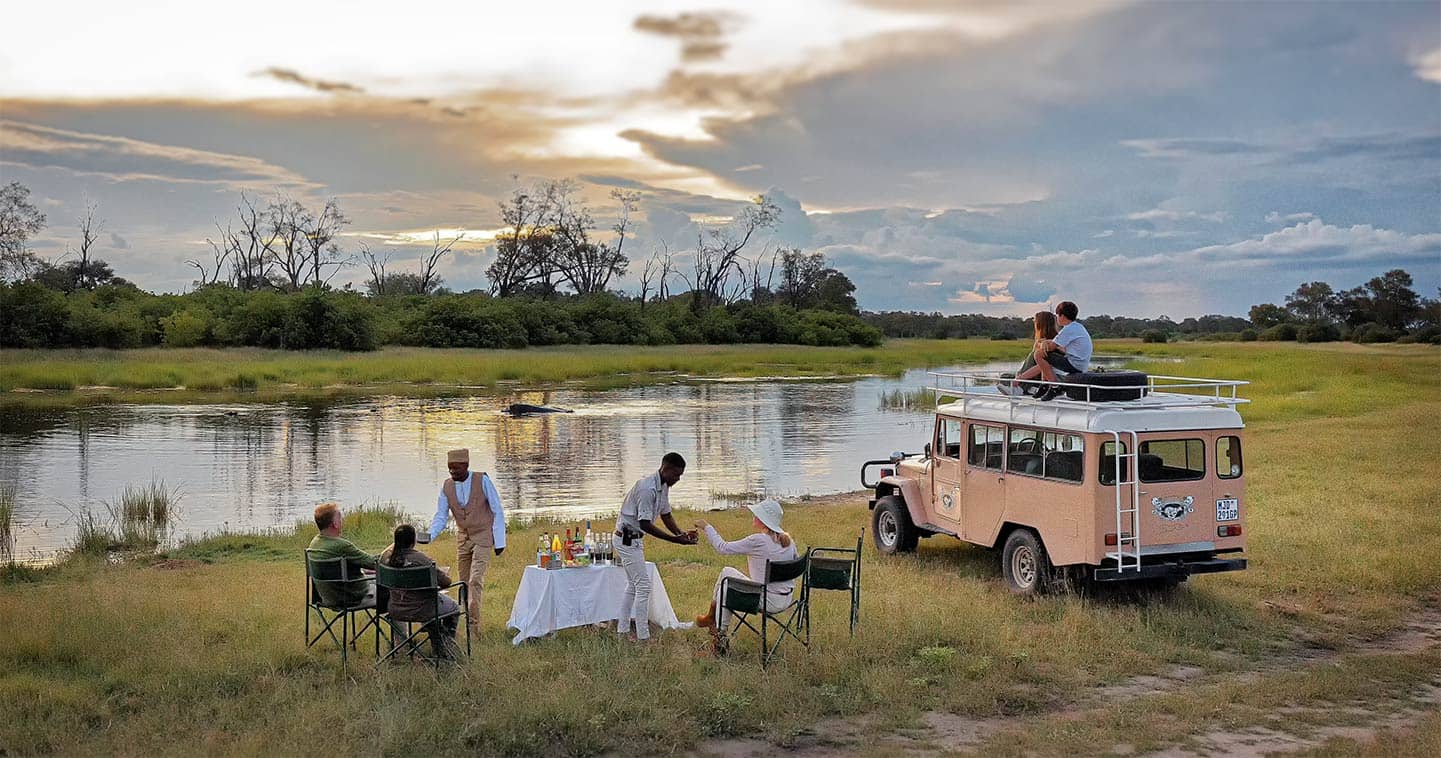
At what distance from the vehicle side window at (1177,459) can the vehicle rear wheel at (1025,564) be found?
137 cm

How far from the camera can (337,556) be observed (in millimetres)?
8719

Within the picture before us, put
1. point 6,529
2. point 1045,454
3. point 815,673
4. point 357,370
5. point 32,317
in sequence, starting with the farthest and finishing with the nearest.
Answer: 1. point 357,370
2. point 32,317
3. point 6,529
4. point 1045,454
5. point 815,673

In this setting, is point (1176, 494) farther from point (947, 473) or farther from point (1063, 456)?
point (947, 473)

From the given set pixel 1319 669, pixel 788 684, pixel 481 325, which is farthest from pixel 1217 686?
pixel 481 325

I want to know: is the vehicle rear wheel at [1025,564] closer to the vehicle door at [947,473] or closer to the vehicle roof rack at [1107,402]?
the vehicle door at [947,473]

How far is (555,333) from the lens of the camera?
84000 millimetres

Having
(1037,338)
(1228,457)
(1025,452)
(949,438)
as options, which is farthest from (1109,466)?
(949,438)

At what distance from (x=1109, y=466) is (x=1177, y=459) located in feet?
2.88

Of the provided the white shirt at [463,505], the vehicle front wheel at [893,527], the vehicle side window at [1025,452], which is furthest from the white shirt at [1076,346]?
the white shirt at [463,505]

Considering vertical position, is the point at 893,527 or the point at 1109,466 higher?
the point at 1109,466

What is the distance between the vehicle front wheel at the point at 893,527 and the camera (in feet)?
44.6

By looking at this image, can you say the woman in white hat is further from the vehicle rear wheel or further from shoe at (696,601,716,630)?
the vehicle rear wheel

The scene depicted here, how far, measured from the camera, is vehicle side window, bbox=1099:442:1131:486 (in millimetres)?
10336

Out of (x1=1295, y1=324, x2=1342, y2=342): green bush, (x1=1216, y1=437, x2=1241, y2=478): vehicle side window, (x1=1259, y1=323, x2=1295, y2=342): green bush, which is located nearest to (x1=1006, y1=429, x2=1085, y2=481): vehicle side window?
(x1=1216, y1=437, x2=1241, y2=478): vehicle side window
